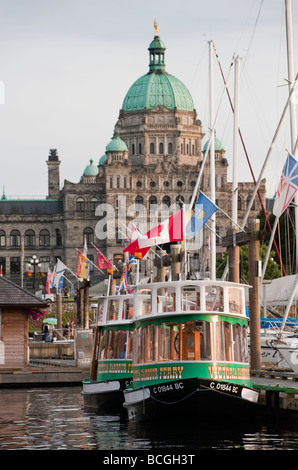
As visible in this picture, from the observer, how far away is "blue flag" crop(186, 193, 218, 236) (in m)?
50.7

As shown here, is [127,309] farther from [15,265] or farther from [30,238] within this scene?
[30,238]

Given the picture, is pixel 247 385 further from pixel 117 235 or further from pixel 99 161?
pixel 99 161

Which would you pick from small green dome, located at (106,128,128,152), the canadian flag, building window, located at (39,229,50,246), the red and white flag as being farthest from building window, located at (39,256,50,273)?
the red and white flag

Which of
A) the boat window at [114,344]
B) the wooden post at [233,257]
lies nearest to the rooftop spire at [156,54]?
the wooden post at [233,257]

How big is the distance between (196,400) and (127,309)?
362 inches

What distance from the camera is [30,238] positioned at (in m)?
179

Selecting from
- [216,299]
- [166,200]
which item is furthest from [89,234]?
[216,299]

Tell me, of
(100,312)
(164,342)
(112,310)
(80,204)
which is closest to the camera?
(164,342)

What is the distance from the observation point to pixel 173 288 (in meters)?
37.2

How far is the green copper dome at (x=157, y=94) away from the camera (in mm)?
184000

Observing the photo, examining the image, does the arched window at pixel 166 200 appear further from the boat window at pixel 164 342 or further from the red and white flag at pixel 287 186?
the boat window at pixel 164 342

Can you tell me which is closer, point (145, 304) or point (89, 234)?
point (145, 304)

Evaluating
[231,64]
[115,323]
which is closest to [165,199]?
[231,64]

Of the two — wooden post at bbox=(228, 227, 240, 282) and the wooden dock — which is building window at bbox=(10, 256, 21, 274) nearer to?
the wooden dock
